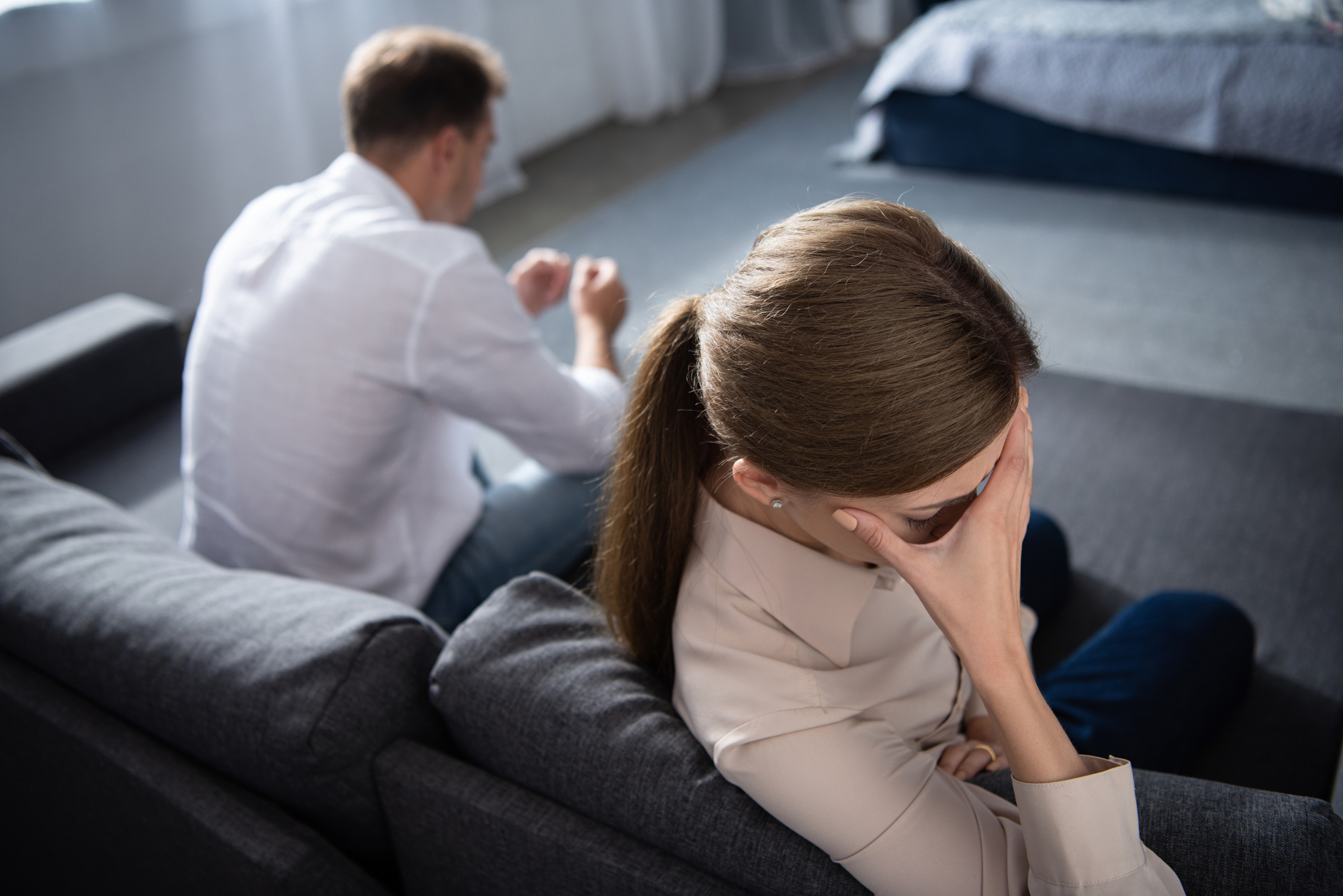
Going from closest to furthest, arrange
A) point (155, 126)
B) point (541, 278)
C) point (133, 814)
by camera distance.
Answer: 1. point (133, 814)
2. point (541, 278)
3. point (155, 126)

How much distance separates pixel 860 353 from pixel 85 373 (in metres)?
1.63

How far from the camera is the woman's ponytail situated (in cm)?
80

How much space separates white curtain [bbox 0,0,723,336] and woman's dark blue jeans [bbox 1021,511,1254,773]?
8.49 ft

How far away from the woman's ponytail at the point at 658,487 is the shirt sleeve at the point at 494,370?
44 centimetres

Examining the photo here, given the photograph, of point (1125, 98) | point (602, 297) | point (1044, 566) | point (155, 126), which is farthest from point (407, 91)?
point (1125, 98)

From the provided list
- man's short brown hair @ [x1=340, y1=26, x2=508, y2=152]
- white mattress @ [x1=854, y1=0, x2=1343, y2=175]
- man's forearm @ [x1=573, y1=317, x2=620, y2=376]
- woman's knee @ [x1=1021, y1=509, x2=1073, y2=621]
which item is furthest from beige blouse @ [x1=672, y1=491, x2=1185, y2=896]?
white mattress @ [x1=854, y1=0, x2=1343, y2=175]

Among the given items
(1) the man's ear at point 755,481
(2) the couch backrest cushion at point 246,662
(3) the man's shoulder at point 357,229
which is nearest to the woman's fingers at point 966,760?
(1) the man's ear at point 755,481

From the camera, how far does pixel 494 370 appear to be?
1.27 meters

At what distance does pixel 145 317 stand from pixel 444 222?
27.7 inches

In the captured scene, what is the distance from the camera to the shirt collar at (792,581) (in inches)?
30.1

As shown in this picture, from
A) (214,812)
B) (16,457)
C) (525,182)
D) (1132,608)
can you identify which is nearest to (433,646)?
(214,812)

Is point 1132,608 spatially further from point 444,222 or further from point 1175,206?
point 1175,206

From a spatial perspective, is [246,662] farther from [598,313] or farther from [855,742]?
[598,313]

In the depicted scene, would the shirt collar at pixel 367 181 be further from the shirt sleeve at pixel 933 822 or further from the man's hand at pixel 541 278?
the shirt sleeve at pixel 933 822
